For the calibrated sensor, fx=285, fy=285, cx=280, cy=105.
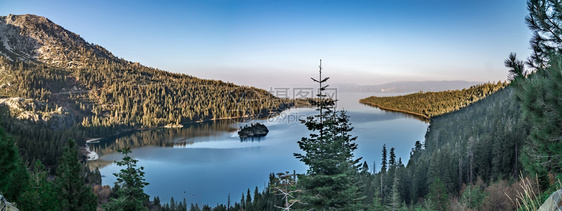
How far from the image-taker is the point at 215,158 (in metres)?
83.8

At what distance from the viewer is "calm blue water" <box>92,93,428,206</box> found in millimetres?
59875

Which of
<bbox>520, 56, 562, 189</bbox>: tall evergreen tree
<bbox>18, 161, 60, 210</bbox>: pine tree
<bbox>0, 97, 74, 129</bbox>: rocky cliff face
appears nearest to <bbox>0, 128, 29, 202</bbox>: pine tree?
<bbox>18, 161, 60, 210</bbox>: pine tree

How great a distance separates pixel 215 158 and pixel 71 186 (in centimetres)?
6333

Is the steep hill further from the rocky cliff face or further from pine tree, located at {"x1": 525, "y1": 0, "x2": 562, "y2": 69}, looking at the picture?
the rocky cliff face

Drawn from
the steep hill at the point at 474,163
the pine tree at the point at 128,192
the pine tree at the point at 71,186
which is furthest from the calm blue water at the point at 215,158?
the pine tree at the point at 128,192

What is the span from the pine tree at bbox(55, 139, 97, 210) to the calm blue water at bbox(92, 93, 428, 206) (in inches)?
1286

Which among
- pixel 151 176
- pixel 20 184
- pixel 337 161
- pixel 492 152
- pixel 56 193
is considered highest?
pixel 337 161

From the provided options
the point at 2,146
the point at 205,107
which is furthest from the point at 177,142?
the point at 2,146

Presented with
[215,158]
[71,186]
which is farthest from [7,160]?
[215,158]

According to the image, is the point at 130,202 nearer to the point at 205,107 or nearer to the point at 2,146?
the point at 2,146

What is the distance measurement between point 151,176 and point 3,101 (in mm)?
129295

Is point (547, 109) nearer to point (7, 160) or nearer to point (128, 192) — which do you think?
point (128, 192)

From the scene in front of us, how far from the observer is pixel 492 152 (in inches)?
2630

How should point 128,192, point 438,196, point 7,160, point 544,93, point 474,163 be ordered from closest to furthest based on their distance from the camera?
point 544,93, point 7,160, point 128,192, point 438,196, point 474,163
